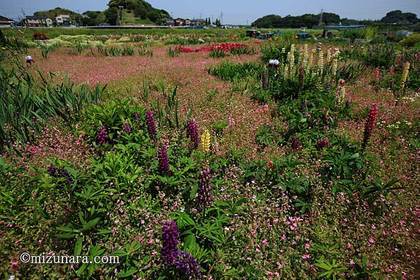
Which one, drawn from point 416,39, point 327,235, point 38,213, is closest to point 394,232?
point 327,235

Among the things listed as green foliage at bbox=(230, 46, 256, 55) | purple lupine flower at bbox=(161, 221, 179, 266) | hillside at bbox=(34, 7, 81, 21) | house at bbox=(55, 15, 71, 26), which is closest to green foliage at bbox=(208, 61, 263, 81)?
green foliage at bbox=(230, 46, 256, 55)

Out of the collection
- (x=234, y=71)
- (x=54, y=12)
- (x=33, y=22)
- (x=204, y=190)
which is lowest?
(x=204, y=190)

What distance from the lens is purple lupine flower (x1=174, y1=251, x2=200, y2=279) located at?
2.16 m

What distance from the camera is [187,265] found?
216 cm

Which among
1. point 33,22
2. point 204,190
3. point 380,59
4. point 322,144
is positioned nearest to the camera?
point 204,190

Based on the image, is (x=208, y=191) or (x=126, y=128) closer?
(x=208, y=191)

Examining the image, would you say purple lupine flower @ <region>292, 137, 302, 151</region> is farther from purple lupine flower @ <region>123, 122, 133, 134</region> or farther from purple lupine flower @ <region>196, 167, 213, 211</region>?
purple lupine flower @ <region>123, 122, 133, 134</region>

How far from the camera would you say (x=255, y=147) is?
4.57 m

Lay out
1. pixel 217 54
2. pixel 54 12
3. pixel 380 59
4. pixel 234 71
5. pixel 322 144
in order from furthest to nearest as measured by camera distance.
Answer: pixel 54 12
pixel 217 54
pixel 380 59
pixel 234 71
pixel 322 144

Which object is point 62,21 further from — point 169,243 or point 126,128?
point 169,243

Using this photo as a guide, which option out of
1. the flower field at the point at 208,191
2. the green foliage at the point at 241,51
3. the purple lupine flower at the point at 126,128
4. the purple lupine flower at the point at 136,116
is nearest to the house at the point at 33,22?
the flower field at the point at 208,191

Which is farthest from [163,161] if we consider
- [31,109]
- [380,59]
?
[380,59]

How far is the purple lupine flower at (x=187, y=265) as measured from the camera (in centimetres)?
216

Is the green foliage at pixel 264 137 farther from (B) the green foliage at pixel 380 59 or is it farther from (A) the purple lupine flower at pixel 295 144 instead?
(B) the green foliage at pixel 380 59
